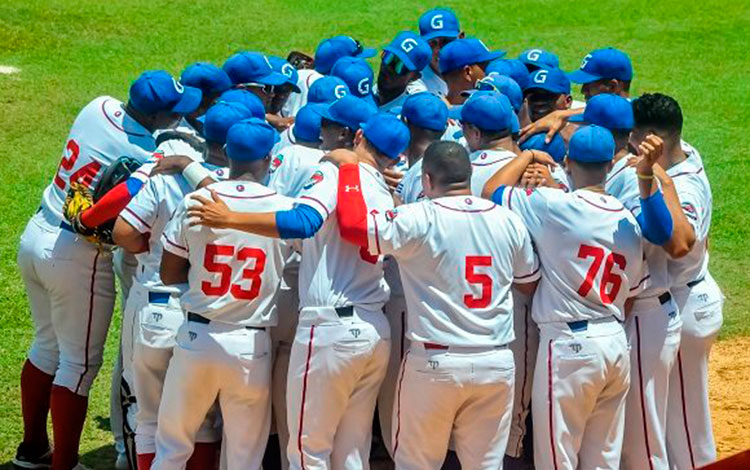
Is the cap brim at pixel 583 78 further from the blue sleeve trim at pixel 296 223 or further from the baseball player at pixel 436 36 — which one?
the blue sleeve trim at pixel 296 223

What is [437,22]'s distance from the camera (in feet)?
30.1

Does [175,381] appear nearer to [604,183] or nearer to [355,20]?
[604,183]

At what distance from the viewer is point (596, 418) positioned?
19.5ft

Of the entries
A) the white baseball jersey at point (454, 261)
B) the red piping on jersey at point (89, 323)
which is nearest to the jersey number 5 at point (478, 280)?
the white baseball jersey at point (454, 261)

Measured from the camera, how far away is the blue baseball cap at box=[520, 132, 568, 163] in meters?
6.87

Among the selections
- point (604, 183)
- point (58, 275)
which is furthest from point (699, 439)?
point (58, 275)

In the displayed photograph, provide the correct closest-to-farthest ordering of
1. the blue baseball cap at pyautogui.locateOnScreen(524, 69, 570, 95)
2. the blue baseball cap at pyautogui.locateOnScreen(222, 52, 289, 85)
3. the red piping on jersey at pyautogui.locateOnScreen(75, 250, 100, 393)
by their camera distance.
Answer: the red piping on jersey at pyautogui.locateOnScreen(75, 250, 100, 393) → the blue baseball cap at pyautogui.locateOnScreen(524, 69, 570, 95) → the blue baseball cap at pyautogui.locateOnScreen(222, 52, 289, 85)

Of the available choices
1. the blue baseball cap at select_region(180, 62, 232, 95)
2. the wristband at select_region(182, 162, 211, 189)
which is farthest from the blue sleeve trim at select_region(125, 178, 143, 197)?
the blue baseball cap at select_region(180, 62, 232, 95)

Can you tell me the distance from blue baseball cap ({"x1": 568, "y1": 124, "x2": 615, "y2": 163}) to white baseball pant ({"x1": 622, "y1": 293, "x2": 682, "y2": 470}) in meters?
0.75

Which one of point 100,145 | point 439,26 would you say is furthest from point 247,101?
point 439,26

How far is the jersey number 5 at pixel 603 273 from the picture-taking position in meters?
5.71

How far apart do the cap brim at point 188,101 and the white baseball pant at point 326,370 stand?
4.97ft

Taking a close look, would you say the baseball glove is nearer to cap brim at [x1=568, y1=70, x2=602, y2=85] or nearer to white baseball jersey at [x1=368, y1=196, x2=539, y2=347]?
white baseball jersey at [x1=368, y1=196, x2=539, y2=347]

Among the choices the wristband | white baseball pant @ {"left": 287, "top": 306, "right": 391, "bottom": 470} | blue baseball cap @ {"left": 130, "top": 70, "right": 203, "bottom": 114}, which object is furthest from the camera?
blue baseball cap @ {"left": 130, "top": 70, "right": 203, "bottom": 114}
